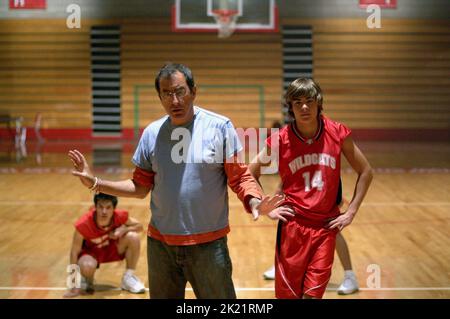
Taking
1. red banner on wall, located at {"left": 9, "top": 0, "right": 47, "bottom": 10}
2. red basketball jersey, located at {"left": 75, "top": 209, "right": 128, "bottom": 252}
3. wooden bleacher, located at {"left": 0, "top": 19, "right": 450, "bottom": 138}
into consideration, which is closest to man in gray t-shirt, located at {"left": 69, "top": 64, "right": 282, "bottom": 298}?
red basketball jersey, located at {"left": 75, "top": 209, "right": 128, "bottom": 252}

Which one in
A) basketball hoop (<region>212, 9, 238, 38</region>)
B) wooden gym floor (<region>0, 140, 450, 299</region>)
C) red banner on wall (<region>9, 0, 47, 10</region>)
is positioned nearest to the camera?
wooden gym floor (<region>0, 140, 450, 299</region>)

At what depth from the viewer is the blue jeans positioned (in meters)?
2.97

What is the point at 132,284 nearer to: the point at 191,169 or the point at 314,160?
the point at 314,160

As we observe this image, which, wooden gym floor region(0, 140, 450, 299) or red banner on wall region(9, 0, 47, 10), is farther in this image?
red banner on wall region(9, 0, 47, 10)

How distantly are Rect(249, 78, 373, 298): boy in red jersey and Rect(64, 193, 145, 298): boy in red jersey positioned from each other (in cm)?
178

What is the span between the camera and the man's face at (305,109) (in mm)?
3469

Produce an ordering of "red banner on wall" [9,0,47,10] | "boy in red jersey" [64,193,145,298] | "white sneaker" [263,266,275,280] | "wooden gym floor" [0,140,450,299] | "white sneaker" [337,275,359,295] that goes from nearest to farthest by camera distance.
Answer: "white sneaker" [337,275,359,295]
"boy in red jersey" [64,193,145,298]
"wooden gym floor" [0,140,450,299]
"white sneaker" [263,266,275,280]
"red banner on wall" [9,0,47,10]

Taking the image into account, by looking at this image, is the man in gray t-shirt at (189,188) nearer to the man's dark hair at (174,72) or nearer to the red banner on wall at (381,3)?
the man's dark hair at (174,72)

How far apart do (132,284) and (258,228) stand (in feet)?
8.54

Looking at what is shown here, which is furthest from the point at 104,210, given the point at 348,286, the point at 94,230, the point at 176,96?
the point at 176,96

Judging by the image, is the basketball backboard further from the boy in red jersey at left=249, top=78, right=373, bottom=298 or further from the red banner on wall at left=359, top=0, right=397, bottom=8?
the boy in red jersey at left=249, top=78, right=373, bottom=298

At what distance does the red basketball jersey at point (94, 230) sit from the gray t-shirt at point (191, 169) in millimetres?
2245

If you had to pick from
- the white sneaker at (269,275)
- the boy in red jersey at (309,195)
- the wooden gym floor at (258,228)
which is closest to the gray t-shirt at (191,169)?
the boy in red jersey at (309,195)
